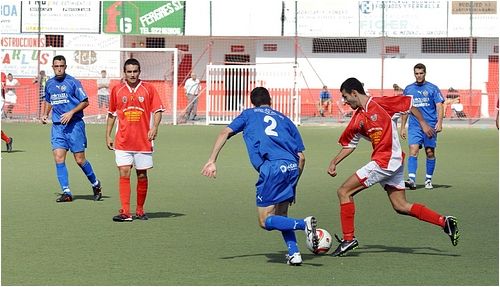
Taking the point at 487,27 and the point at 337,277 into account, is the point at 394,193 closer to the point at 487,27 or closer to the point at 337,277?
the point at 337,277

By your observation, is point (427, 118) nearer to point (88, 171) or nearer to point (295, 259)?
point (88, 171)

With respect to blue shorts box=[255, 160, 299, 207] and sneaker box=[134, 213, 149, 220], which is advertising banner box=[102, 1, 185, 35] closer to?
sneaker box=[134, 213, 149, 220]

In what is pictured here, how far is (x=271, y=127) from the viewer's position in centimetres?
998

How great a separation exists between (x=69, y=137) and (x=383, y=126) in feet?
19.5

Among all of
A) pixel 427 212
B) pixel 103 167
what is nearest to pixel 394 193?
pixel 427 212

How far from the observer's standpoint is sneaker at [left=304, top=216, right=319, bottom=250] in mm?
9602

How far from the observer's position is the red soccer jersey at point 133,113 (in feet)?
43.1

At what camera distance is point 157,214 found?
13602 mm

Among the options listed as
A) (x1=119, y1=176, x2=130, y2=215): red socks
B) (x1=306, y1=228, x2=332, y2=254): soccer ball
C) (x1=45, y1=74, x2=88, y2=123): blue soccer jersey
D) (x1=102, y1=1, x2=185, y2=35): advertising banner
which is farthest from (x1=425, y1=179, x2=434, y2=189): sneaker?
(x1=102, y1=1, x2=185, y2=35): advertising banner

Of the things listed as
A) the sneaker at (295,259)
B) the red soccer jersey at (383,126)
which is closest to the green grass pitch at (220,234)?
the sneaker at (295,259)

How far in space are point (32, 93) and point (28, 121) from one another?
4.08 metres

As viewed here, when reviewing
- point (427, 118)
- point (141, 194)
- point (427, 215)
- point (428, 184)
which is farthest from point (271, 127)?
point (427, 118)

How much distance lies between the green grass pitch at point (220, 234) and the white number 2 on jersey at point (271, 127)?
1.13 meters

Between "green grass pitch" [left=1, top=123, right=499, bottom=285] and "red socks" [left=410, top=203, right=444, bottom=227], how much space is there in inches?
12.4
